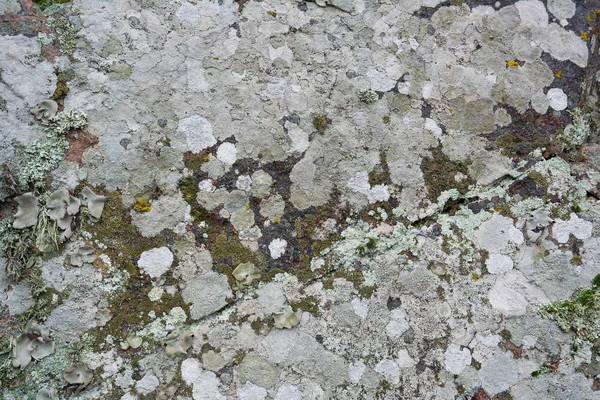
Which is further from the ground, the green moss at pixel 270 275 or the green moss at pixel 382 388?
the green moss at pixel 270 275

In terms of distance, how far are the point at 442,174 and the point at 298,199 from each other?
2.33 ft

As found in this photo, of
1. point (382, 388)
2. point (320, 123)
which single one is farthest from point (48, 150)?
point (382, 388)

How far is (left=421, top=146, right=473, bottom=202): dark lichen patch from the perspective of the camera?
2.64 m

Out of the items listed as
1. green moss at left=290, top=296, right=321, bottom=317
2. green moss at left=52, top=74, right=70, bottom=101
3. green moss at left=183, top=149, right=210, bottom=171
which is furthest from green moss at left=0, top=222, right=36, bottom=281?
green moss at left=290, top=296, right=321, bottom=317

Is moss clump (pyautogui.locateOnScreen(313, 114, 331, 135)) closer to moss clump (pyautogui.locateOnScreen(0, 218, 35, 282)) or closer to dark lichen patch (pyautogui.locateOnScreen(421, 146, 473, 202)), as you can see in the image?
dark lichen patch (pyautogui.locateOnScreen(421, 146, 473, 202))

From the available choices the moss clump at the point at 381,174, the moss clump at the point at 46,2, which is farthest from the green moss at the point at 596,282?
the moss clump at the point at 46,2

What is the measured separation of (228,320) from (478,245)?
1.22 metres

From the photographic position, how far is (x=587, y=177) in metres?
2.69

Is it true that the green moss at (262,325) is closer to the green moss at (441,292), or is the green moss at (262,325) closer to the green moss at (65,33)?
the green moss at (441,292)

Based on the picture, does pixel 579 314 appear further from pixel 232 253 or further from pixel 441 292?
pixel 232 253

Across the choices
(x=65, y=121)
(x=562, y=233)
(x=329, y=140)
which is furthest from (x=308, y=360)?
(x=65, y=121)

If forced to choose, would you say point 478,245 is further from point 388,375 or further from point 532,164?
point 388,375

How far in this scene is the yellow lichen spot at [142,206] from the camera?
2430mm

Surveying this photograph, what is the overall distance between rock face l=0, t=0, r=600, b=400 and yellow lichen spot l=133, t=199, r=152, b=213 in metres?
0.03
